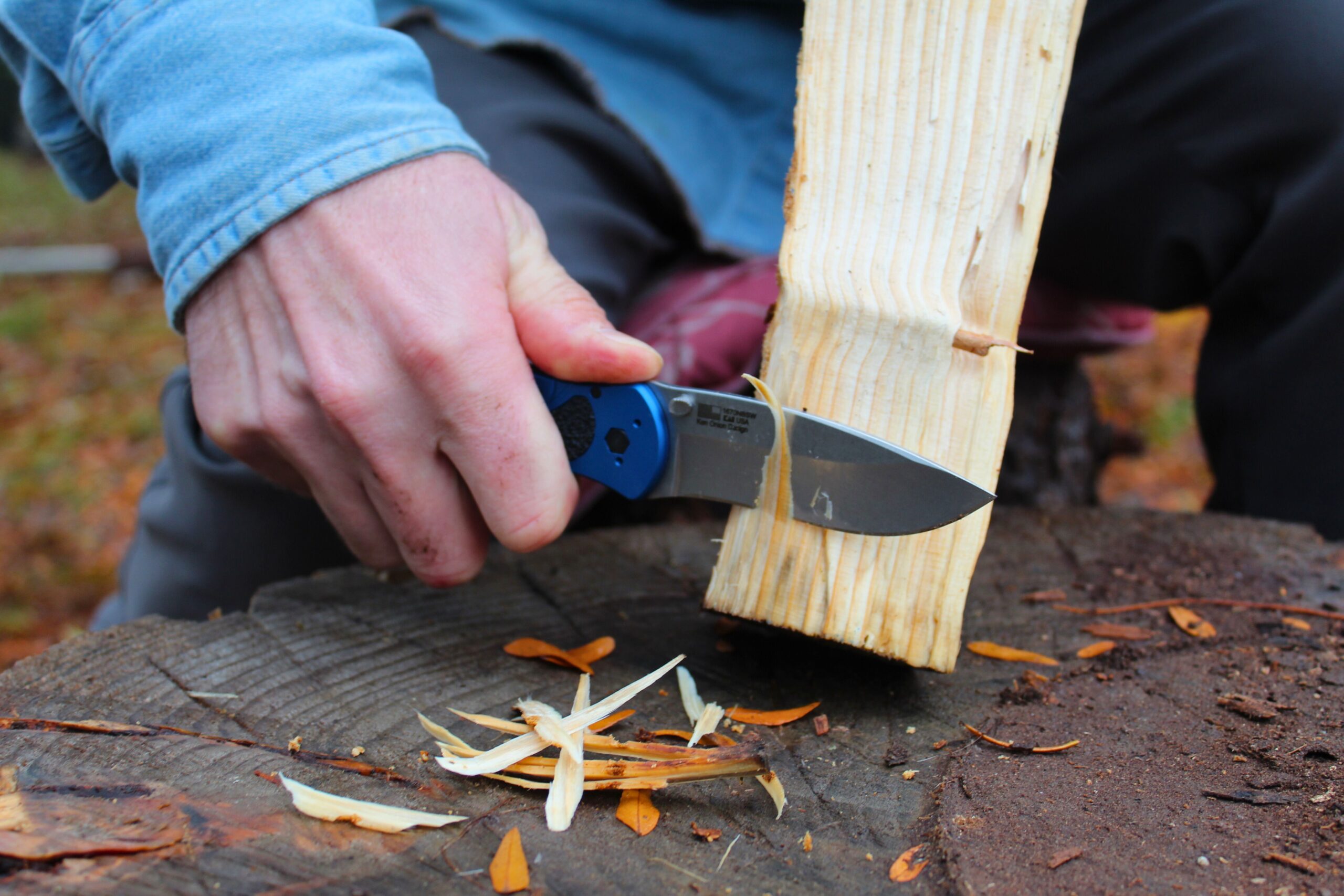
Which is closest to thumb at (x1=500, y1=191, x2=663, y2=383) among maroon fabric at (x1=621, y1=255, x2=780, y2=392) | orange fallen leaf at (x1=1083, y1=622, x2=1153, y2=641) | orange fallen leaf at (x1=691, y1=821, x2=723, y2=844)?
orange fallen leaf at (x1=691, y1=821, x2=723, y2=844)

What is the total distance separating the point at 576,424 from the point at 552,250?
782mm

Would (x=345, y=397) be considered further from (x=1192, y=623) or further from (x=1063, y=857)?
(x=1192, y=623)

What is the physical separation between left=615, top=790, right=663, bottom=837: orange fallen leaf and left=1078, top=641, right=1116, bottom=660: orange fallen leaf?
2.31 ft

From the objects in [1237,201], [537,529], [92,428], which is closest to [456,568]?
[537,529]

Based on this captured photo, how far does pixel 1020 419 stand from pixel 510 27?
1.72 m

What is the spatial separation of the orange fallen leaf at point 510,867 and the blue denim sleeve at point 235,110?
34.2 inches

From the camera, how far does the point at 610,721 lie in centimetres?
117

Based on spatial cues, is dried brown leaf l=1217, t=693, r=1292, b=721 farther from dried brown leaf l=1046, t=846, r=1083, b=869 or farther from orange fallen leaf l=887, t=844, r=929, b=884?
orange fallen leaf l=887, t=844, r=929, b=884

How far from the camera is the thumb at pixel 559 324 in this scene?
123 centimetres

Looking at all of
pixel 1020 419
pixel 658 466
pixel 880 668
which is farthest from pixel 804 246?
pixel 1020 419

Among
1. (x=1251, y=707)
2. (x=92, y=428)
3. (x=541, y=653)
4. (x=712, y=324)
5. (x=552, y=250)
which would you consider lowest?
(x=92, y=428)

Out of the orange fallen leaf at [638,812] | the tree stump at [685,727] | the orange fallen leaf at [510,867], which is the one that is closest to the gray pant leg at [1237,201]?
the tree stump at [685,727]

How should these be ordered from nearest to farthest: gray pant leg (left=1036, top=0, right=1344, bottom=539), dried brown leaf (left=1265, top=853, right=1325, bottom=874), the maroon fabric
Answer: dried brown leaf (left=1265, top=853, right=1325, bottom=874) < gray pant leg (left=1036, top=0, right=1344, bottom=539) < the maroon fabric

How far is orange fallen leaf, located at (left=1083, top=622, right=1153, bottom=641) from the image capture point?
4.54 ft
